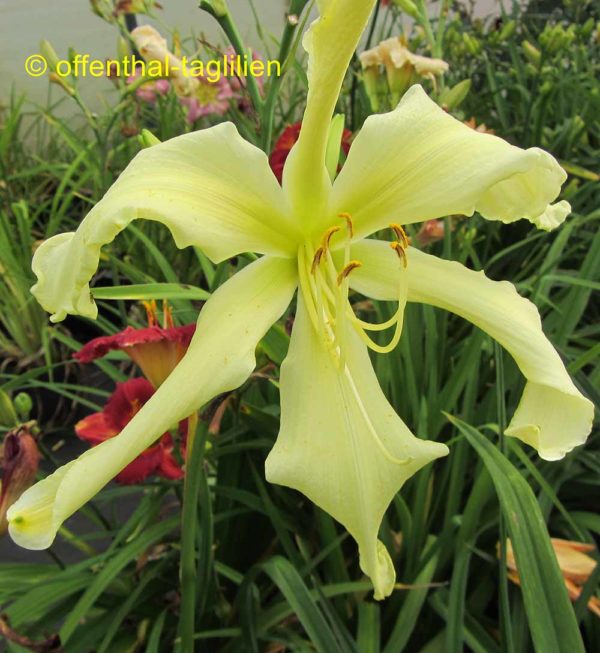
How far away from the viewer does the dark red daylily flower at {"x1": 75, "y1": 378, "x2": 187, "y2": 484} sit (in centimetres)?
62

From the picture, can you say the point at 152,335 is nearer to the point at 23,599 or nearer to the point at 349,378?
the point at 349,378

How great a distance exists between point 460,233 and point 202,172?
2.75 feet

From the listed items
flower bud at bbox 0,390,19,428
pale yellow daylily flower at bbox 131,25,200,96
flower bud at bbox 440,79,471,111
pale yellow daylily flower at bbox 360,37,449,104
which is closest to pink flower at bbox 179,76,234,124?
pale yellow daylily flower at bbox 131,25,200,96

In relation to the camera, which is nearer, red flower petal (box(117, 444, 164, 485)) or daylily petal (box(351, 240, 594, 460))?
daylily petal (box(351, 240, 594, 460))

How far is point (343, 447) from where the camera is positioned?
17.0 inches

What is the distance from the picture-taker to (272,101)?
51cm

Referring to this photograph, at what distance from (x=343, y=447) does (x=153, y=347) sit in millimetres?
202

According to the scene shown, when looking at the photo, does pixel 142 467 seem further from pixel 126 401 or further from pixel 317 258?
pixel 317 258

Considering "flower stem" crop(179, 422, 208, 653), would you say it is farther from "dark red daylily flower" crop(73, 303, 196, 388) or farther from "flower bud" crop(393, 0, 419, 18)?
"flower bud" crop(393, 0, 419, 18)

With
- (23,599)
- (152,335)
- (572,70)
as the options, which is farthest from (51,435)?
(572,70)

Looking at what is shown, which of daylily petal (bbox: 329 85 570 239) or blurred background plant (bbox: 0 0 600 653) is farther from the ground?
daylily petal (bbox: 329 85 570 239)

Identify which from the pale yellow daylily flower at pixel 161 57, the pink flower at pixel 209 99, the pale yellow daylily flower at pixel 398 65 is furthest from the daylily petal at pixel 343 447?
the pink flower at pixel 209 99

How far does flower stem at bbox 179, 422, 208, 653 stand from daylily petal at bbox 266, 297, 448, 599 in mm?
59

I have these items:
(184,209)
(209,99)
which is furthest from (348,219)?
(209,99)
